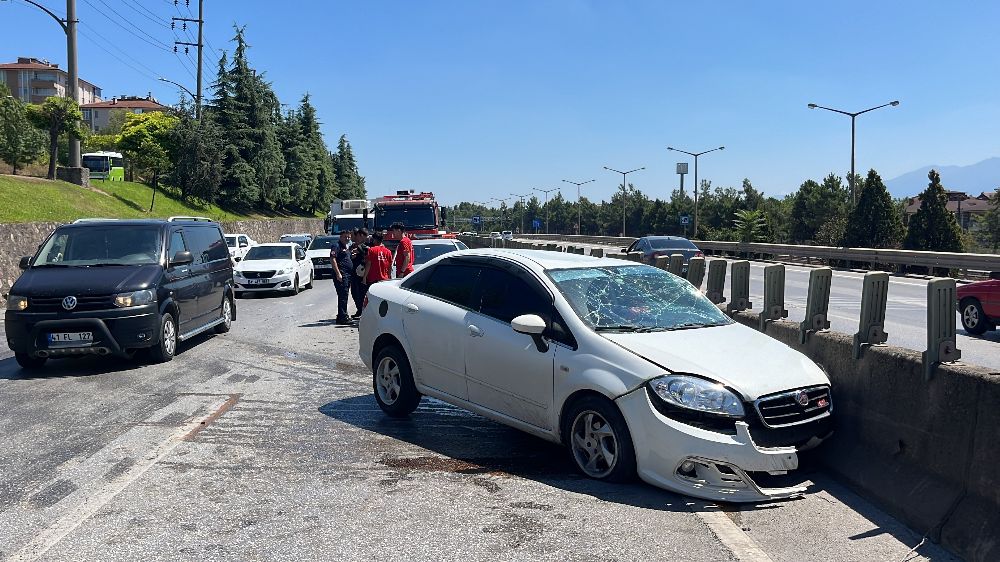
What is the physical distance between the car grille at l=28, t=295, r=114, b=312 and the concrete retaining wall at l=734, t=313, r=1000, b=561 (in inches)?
313

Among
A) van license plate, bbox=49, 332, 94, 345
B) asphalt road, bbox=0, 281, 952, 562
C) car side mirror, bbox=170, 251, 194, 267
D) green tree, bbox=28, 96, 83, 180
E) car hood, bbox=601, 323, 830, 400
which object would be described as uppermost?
green tree, bbox=28, 96, 83, 180

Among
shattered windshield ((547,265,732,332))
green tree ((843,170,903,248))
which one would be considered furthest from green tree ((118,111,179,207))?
shattered windshield ((547,265,732,332))

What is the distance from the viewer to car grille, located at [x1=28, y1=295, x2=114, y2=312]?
9734 millimetres

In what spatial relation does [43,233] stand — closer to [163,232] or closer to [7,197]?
[7,197]

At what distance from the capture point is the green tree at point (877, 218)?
41.2m

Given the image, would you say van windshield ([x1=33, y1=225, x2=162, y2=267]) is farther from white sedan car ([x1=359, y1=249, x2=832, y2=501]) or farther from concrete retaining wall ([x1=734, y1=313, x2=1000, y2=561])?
concrete retaining wall ([x1=734, y1=313, x2=1000, y2=561])

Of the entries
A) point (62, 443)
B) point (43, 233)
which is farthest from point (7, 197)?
point (62, 443)

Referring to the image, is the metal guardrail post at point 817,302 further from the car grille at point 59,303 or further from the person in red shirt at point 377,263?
the person in red shirt at point 377,263

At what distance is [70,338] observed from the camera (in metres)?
9.70

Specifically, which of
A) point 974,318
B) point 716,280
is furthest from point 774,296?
point 974,318

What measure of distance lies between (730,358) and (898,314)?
13082 mm

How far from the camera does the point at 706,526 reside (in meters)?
4.78

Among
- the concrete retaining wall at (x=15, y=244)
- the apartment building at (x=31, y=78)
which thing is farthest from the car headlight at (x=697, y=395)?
the apartment building at (x=31, y=78)

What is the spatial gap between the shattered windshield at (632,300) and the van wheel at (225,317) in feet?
28.5
